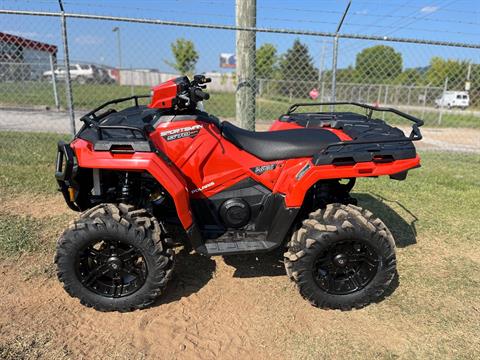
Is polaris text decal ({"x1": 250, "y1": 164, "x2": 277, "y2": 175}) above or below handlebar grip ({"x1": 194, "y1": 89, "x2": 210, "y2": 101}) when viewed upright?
below

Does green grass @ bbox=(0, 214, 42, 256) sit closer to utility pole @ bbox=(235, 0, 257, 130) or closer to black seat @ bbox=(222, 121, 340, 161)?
black seat @ bbox=(222, 121, 340, 161)

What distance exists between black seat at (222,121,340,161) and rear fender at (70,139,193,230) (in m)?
0.56

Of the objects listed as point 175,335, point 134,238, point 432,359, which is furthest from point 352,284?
point 134,238

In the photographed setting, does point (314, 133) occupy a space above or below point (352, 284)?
above

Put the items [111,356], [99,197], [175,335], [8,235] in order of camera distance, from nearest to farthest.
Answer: [111,356] → [175,335] → [99,197] → [8,235]

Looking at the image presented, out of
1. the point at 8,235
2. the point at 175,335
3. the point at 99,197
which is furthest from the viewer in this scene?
the point at 8,235

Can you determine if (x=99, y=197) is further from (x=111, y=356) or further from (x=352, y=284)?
(x=352, y=284)

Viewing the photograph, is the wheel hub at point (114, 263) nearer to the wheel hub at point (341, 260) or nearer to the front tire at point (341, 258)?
the front tire at point (341, 258)

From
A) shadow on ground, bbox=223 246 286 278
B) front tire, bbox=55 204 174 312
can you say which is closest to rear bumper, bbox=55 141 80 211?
front tire, bbox=55 204 174 312

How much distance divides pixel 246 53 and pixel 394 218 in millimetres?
2779

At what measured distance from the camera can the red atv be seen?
8.82 ft

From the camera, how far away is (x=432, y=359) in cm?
246

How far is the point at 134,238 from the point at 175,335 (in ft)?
2.28

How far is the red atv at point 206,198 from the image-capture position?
8.82 ft
